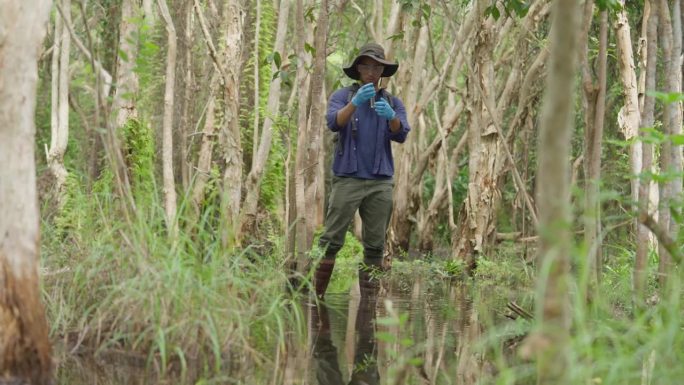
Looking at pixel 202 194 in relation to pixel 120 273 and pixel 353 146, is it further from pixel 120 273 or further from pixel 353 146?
pixel 120 273

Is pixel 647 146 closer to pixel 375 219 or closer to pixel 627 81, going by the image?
pixel 375 219

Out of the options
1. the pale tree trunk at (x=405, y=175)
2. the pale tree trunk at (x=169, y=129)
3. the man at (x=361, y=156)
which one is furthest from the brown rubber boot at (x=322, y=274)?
the pale tree trunk at (x=405, y=175)

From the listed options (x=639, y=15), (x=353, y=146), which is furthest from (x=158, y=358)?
(x=639, y=15)

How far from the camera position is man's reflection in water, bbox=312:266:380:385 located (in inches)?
207

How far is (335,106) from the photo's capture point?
26.7 feet

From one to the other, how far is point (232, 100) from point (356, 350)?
5.65 m

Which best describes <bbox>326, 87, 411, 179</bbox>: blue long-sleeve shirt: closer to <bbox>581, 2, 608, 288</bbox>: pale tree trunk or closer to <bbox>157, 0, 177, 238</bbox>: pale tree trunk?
<bbox>581, 2, 608, 288</bbox>: pale tree trunk

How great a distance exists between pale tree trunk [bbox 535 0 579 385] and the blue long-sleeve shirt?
4.97m

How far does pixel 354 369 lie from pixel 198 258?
1112 mm

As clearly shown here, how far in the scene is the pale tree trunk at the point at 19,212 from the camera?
14.7 ft

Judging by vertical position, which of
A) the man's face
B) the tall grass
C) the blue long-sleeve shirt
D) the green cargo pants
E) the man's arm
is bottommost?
the tall grass

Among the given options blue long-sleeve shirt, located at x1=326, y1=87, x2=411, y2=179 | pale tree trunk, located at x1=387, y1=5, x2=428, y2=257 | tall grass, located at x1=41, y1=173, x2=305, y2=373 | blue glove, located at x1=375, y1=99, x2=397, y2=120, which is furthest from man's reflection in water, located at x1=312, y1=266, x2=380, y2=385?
pale tree trunk, located at x1=387, y1=5, x2=428, y2=257

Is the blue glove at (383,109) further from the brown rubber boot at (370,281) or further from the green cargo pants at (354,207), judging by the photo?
the brown rubber boot at (370,281)

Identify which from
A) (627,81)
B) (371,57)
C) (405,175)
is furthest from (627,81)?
(405,175)
